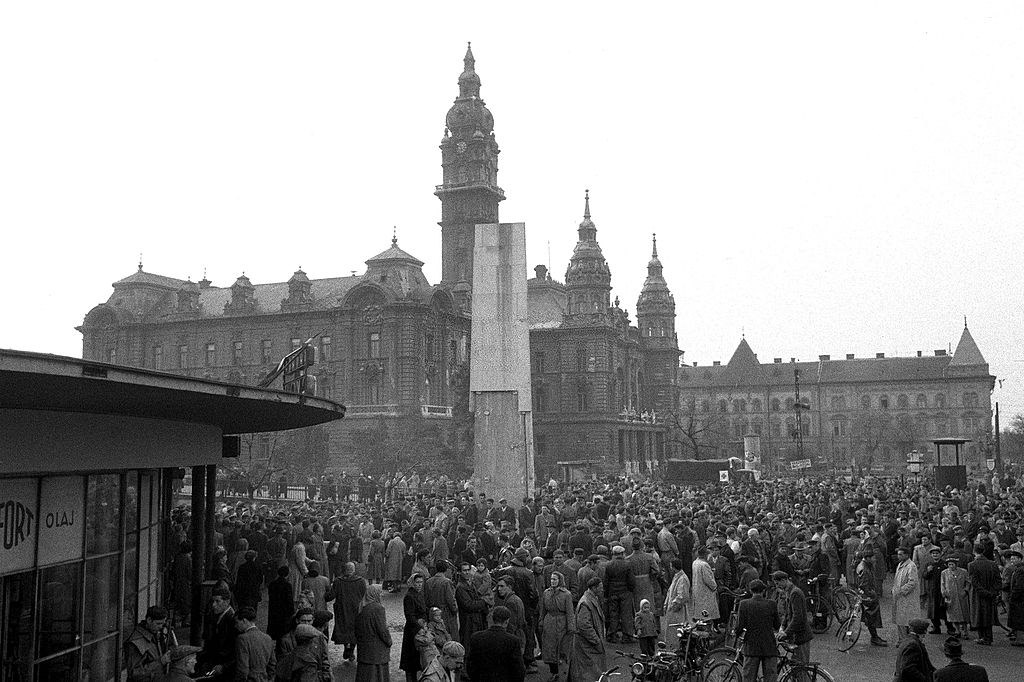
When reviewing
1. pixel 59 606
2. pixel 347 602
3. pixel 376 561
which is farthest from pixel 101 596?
pixel 376 561

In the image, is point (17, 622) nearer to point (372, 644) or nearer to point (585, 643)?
point (372, 644)

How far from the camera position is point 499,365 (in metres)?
32.9

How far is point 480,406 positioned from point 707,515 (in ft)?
38.5

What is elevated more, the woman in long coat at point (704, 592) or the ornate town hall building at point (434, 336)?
the ornate town hall building at point (434, 336)

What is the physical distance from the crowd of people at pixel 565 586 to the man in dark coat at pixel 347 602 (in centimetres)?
3

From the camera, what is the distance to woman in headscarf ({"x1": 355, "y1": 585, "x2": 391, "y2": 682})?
1173 centimetres

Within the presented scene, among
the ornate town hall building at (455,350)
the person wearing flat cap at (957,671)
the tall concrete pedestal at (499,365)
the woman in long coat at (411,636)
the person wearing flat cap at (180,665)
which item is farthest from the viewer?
the ornate town hall building at (455,350)

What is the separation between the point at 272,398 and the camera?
11.4m

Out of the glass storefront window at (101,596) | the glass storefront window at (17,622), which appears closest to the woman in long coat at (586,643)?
the glass storefront window at (101,596)

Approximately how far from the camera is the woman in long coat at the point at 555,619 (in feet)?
41.8

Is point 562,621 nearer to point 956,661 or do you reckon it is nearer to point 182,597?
point 956,661

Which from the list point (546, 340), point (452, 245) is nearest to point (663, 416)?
point (546, 340)

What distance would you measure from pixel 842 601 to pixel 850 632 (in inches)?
61.3

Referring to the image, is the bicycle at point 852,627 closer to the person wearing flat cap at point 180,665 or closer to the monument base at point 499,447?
the person wearing flat cap at point 180,665
